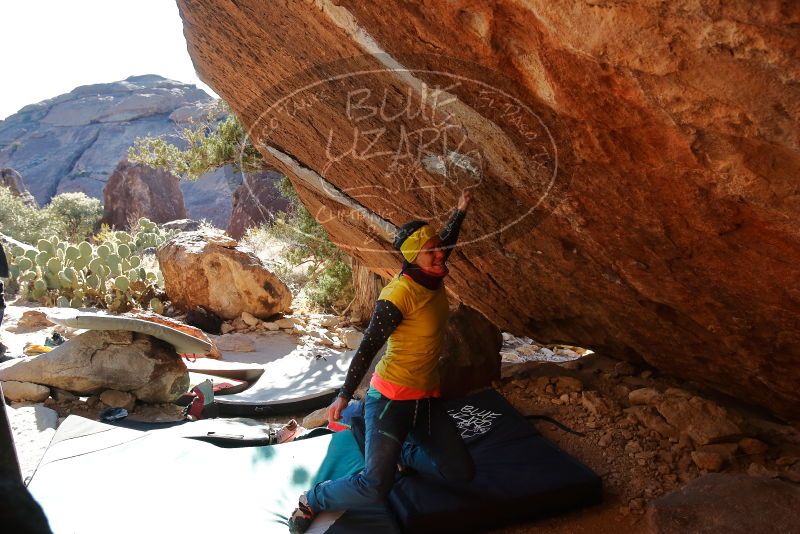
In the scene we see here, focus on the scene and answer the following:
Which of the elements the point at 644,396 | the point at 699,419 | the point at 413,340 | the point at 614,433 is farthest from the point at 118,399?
the point at 699,419

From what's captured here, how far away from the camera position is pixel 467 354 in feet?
15.2

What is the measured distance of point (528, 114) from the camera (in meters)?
2.52

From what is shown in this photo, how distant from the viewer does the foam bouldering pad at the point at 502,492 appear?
9.43ft

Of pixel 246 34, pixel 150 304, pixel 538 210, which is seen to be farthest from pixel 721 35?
pixel 150 304

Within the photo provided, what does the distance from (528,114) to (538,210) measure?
2.73 feet

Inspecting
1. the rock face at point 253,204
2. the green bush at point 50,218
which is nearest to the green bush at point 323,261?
the rock face at point 253,204

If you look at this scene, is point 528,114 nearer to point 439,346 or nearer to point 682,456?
point 439,346

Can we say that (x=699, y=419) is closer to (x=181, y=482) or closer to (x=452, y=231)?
(x=452, y=231)

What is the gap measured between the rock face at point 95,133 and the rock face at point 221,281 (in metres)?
27.6

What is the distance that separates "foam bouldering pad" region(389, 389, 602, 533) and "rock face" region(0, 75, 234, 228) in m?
34.0

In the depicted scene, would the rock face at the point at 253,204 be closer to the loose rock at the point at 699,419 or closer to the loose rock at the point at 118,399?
the loose rock at the point at 118,399

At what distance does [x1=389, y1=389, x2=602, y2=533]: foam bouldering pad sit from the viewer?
2873 millimetres

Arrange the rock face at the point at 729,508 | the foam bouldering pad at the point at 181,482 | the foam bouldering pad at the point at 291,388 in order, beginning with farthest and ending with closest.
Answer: the foam bouldering pad at the point at 291,388
the foam bouldering pad at the point at 181,482
the rock face at the point at 729,508

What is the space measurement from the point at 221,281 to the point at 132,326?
149 inches
